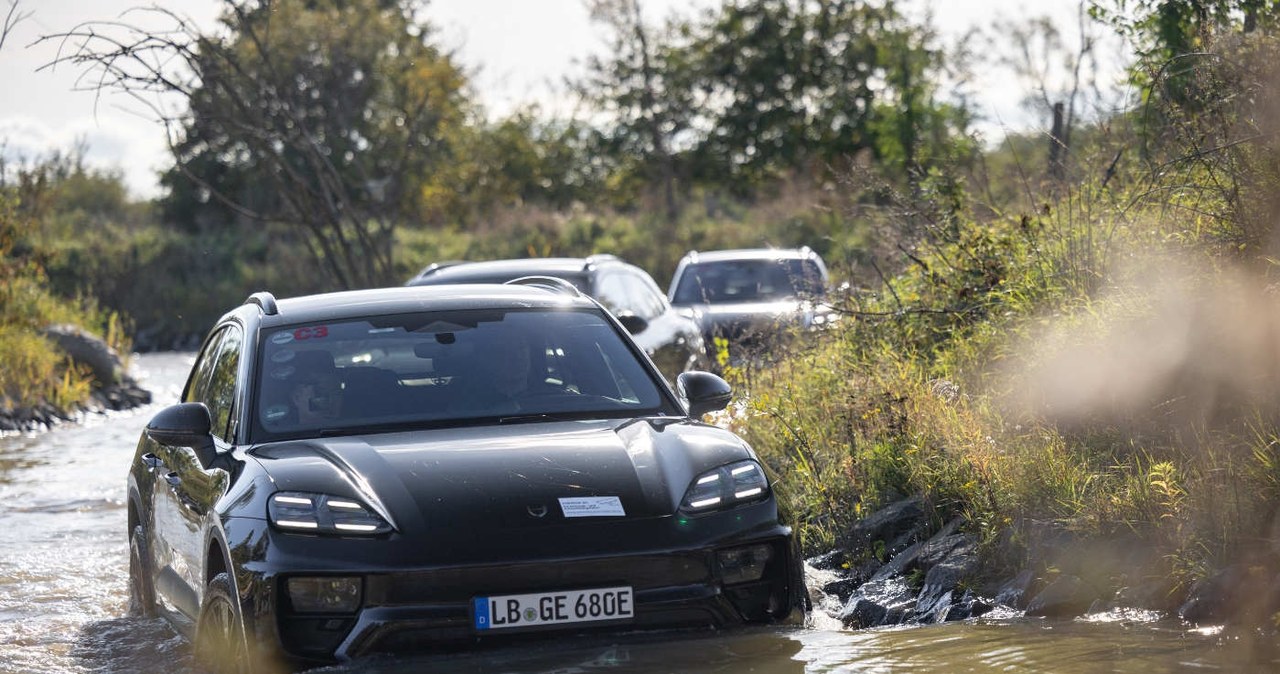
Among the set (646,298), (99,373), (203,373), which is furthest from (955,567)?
(99,373)

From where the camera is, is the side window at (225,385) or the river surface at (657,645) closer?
the river surface at (657,645)

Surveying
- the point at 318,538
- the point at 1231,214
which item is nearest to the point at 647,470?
the point at 318,538

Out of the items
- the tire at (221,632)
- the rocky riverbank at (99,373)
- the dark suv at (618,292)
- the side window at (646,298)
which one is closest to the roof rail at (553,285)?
the tire at (221,632)

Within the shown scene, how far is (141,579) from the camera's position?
7.84 metres

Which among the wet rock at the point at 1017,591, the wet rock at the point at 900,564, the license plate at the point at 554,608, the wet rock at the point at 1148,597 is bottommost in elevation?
the wet rock at the point at 900,564

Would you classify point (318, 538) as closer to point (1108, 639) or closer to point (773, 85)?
point (1108, 639)

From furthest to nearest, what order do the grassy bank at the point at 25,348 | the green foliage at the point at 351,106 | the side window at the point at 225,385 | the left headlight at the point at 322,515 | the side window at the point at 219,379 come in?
the green foliage at the point at 351,106 < the grassy bank at the point at 25,348 < the side window at the point at 219,379 < the side window at the point at 225,385 < the left headlight at the point at 322,515

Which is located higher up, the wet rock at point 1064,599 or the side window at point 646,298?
the side window at point 646,298

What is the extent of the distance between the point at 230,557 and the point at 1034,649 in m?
2.63

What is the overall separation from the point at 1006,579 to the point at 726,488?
1.80m

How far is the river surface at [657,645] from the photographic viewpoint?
215 inches

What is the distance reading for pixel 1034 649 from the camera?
5.89 m

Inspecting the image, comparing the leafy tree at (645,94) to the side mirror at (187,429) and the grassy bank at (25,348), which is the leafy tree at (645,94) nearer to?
the grassy bank at (25,348)

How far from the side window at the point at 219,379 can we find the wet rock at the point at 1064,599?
306 centimetres
